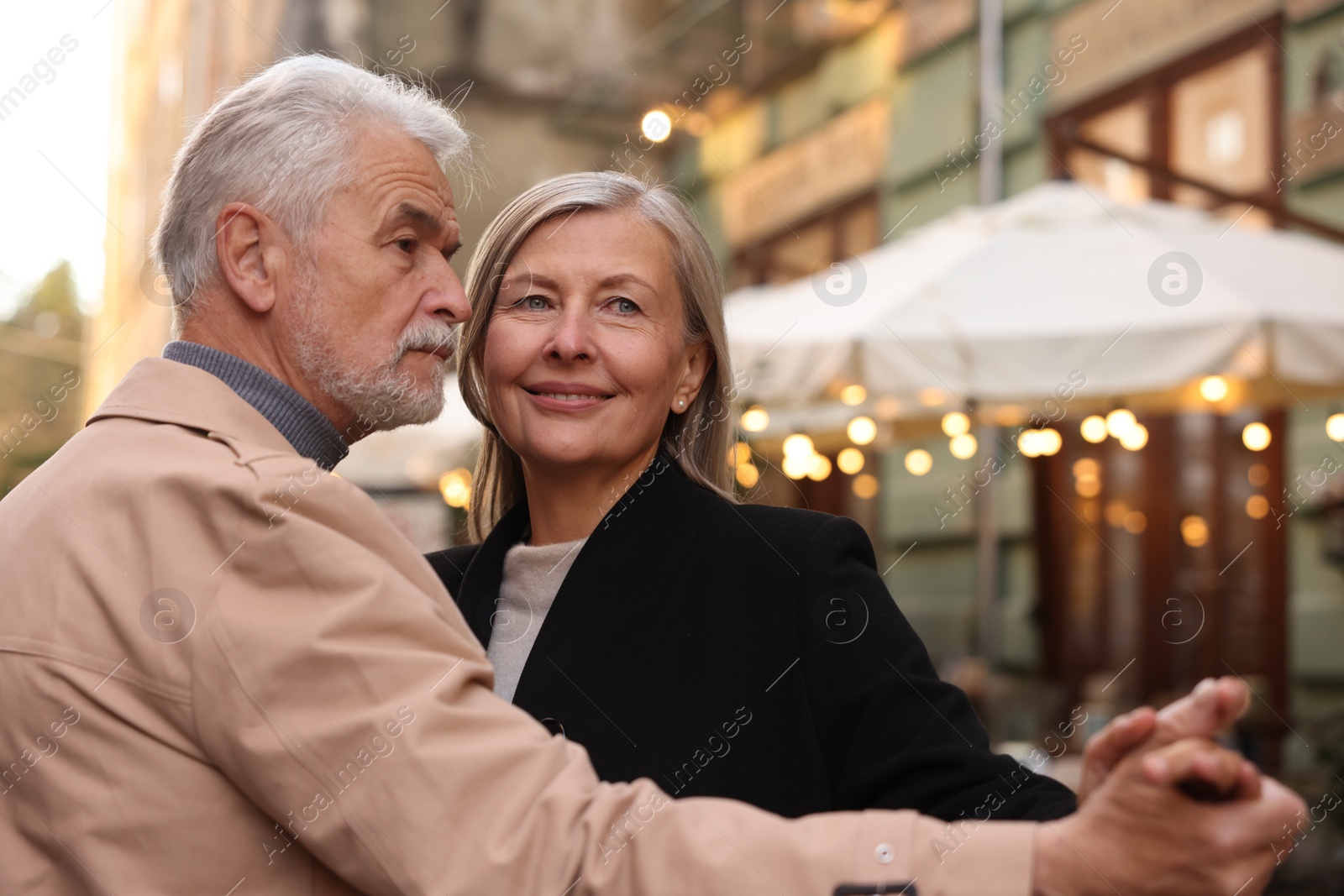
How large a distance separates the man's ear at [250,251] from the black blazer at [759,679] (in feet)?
2.25

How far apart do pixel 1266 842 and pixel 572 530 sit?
1.38 meters

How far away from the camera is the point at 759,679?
196 centimetres

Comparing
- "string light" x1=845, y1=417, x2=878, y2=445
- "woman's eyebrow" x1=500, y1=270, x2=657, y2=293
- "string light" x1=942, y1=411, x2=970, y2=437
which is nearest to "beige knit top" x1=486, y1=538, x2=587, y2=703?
"woman's eyebrow" x1=500, y1=270, x2=657, y2=293

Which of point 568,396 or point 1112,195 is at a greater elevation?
point 1112,195

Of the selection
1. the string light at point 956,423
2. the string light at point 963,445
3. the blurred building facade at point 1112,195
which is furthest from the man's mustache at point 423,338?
the string light at point 963,445

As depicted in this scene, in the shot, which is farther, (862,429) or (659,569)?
(862,429)

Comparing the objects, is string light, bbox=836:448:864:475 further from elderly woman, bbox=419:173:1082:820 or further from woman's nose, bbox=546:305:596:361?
woman's nose, bbox=546:305:596:361

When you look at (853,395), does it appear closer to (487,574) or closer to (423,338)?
(487,574)

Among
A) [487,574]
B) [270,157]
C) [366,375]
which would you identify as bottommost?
[487,574]

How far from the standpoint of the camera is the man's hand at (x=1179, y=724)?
3.76 feet

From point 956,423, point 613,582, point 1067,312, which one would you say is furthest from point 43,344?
point 613,582

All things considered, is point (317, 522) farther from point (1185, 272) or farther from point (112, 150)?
point (112, 150)

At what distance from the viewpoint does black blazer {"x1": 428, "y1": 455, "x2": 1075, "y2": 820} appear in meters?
1.81

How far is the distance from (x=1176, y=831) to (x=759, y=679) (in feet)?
2.82
